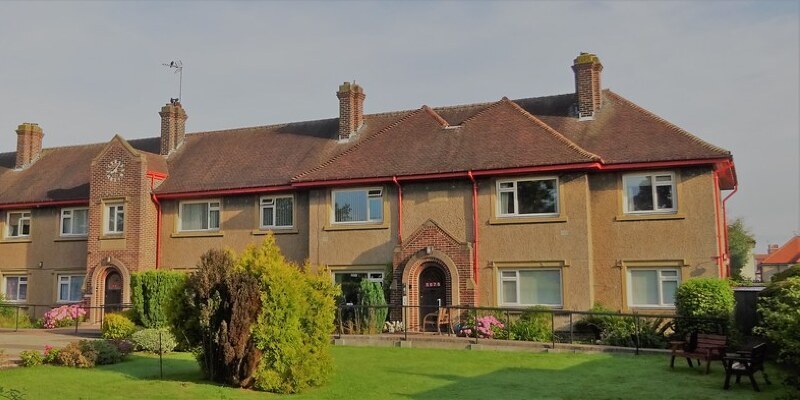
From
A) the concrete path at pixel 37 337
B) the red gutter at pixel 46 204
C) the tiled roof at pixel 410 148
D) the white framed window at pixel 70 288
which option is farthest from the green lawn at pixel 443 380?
the red gutter at pixel 46 204

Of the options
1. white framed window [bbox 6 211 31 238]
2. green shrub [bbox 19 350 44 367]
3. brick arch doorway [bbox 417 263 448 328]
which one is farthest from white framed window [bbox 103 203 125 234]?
brick arch doorway [bbox 417 263 448 328]

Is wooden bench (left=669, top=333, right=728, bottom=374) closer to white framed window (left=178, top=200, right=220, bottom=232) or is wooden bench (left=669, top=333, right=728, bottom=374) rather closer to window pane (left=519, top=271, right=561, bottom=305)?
window pane (left=519, top=271, right=561, bottom=305)

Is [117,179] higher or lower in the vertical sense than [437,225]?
higher

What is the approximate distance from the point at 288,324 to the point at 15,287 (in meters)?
22.3

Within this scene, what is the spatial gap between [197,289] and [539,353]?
8.44 meters

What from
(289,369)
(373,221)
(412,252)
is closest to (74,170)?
(373,221)

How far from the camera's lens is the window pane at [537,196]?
21594 millimetres

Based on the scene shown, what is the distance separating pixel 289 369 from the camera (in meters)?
12.1

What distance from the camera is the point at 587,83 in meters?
23.7

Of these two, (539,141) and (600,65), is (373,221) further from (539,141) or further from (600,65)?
(600,65)

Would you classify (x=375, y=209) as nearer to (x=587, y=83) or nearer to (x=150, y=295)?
(x=150, y=295)

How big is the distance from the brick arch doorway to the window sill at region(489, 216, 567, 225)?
2374mm

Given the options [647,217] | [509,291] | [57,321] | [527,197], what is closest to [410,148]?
[527,197]

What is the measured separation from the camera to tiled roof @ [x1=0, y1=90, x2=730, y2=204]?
21.6 m
